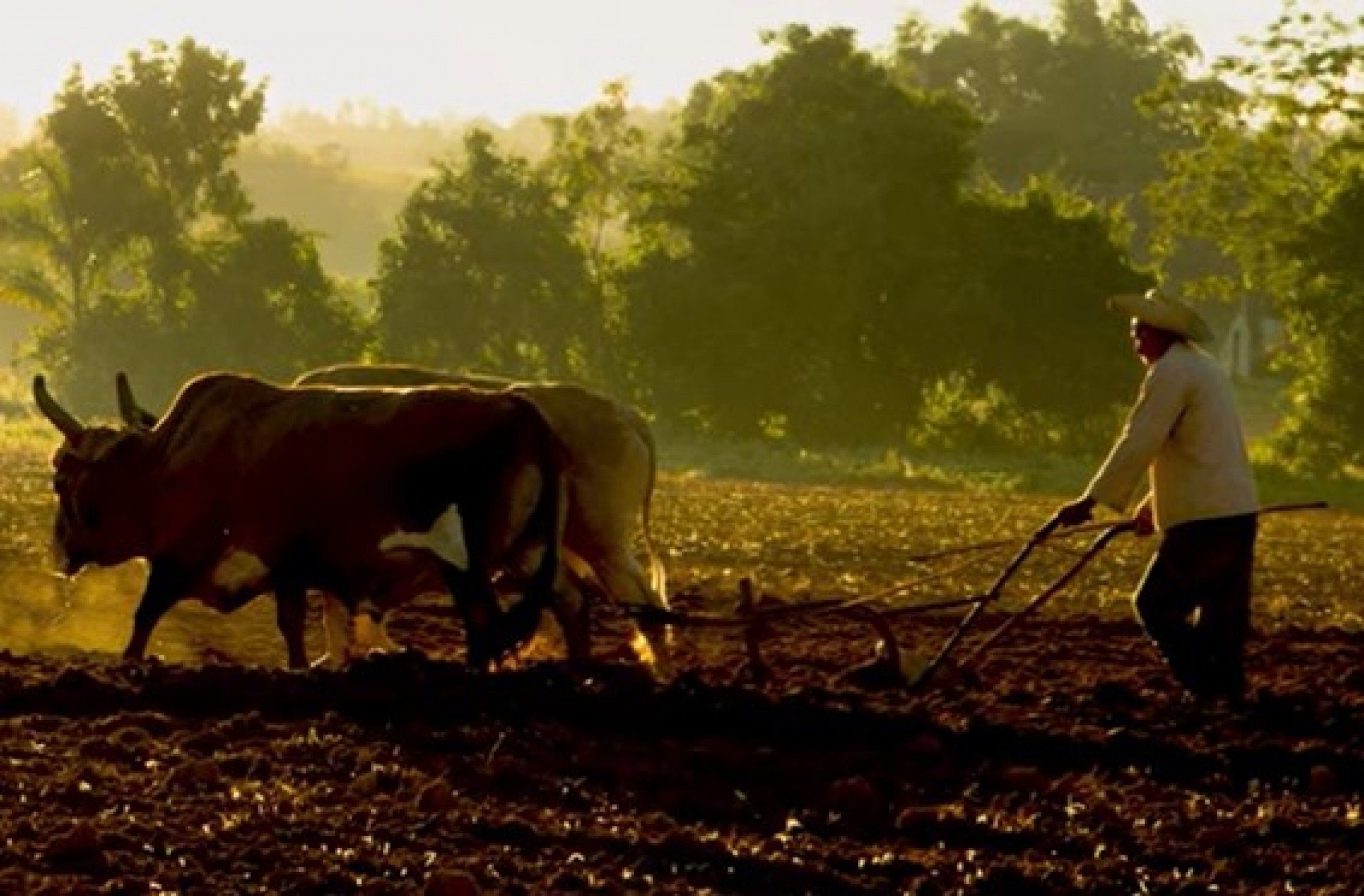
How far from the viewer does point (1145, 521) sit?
11.4 m

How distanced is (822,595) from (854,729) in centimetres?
798

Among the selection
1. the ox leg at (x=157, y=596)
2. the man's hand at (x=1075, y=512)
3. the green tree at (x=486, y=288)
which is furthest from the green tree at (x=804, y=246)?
the man's hand at (x=1075, y=512)

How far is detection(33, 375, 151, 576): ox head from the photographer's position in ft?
44.3

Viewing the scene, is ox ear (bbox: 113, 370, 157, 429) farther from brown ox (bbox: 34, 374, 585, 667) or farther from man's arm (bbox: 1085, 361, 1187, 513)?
man's arm (bbox: 1085, 361, 1187, 513)

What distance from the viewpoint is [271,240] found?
58719 millimetres

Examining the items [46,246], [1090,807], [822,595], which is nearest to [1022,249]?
[46,246]

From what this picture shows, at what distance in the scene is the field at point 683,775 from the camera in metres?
7.32

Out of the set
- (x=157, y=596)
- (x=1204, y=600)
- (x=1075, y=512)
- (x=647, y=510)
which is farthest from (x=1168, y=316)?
(x=157, y=596)

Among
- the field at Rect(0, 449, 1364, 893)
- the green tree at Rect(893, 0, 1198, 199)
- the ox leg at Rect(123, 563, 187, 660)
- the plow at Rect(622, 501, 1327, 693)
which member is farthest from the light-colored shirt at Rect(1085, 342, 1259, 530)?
the green tree at Rect(893, 0, 1198, 199)

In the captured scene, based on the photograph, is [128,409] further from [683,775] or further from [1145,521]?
[683,775]

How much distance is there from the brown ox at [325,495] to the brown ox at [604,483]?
63 centimetres

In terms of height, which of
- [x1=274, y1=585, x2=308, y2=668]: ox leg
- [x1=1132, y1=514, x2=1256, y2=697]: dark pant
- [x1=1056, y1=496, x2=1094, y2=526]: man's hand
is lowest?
[x1=274, y1=585, x2=308, y2=668]: ox leg

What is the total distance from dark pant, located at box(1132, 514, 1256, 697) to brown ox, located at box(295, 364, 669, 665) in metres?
3.09

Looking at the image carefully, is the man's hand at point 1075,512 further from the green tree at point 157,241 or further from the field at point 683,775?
the green tree at point 157,241
